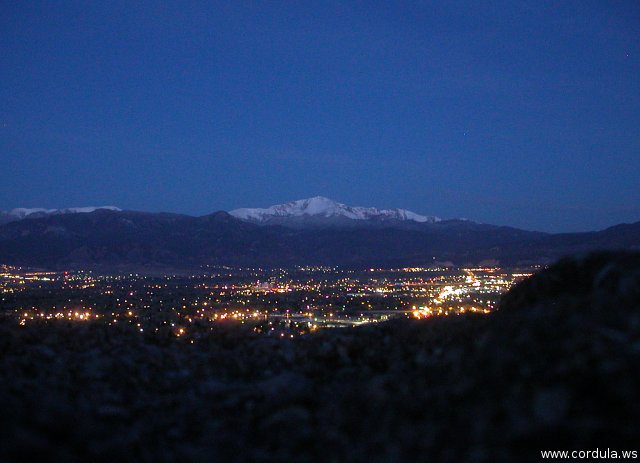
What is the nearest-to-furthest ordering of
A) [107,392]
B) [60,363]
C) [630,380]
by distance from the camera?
[630,380] < [107,392] < [60,363]

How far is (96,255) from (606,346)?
188 meters

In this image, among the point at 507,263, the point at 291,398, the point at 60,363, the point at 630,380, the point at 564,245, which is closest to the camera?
the point at 630,380

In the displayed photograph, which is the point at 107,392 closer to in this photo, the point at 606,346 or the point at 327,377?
the point at 327,377

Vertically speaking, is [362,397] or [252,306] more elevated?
[362,397]

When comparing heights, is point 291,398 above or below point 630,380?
below

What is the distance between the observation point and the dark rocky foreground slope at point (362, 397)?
5.06 m

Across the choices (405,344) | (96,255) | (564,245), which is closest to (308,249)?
(96,255)

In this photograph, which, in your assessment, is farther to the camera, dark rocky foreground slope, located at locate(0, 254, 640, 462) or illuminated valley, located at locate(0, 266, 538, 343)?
illuminated valley, located at locate(0, 266, 538, 343)

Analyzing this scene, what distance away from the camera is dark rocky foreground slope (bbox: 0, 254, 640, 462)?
199 inches

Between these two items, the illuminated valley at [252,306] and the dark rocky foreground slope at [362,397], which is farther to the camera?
the illuminated valley at [252,306]

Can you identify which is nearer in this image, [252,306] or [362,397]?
[362,397]

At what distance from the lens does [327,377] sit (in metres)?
8.05

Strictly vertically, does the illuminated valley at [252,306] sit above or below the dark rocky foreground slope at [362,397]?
Result: below

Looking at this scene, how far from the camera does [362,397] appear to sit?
6.44m
